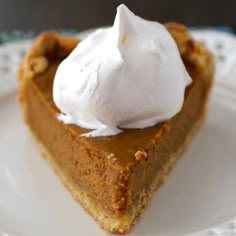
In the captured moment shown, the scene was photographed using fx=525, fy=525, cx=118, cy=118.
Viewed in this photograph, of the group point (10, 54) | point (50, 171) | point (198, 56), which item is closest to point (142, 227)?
point (50, 171)

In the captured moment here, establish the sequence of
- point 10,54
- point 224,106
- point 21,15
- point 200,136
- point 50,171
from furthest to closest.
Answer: point 21,15 → point 10,54 → point 224,106 → point 200,136 → point 50,171

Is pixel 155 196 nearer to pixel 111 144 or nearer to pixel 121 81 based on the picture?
pixel 111 144

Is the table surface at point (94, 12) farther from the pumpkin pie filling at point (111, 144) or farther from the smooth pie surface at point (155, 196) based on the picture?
the smooth pie surface at point (155, 196)

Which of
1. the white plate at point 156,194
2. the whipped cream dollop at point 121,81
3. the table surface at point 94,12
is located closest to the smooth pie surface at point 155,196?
the white plate at point 156,194

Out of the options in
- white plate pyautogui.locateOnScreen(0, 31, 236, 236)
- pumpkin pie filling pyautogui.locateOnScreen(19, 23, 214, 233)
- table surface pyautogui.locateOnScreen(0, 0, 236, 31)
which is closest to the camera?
pumpkin pie filling pyautogui.locateOnScreen(19, 23, 214, 233)

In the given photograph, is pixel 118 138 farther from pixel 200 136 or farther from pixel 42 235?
pixel 200 136

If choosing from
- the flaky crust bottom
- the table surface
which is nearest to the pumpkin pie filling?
the flaky crust bottom

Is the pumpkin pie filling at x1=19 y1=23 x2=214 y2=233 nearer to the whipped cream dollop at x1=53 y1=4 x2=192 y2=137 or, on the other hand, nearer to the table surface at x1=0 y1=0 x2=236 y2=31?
the whipped cream dollop at x1=53 y1=4 x2=192 y2=137
